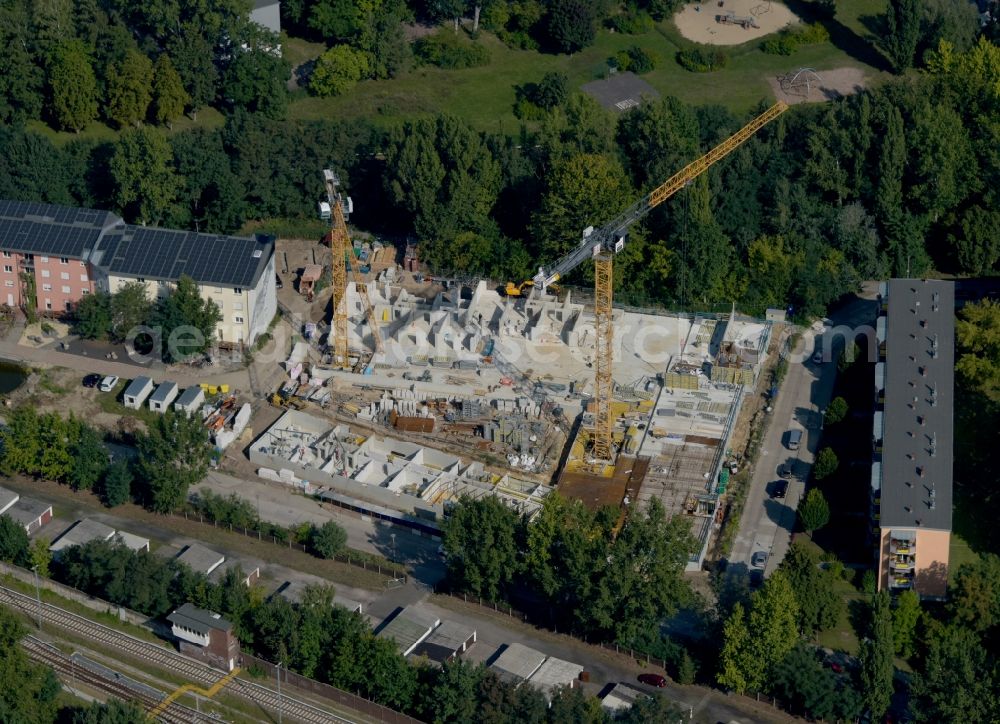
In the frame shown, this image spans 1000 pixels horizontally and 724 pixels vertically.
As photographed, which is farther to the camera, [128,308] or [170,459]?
[128,308]

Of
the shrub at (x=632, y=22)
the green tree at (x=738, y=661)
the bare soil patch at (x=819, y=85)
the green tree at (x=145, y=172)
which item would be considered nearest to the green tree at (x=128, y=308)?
the green tree at (x=145, y=172)

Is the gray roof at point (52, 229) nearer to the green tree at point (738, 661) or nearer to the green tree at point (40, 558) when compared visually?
the green tree at point (40, 558)

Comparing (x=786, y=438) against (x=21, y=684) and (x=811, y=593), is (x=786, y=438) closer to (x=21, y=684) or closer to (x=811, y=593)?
(x=811, y=593)

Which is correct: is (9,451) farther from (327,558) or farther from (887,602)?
(887,602)

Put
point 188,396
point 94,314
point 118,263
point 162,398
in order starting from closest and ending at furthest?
1. point 162,398
2. point 188,396
3. point 94,314
4. point 118,263

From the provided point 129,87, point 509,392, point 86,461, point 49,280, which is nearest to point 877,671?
point 509,392
